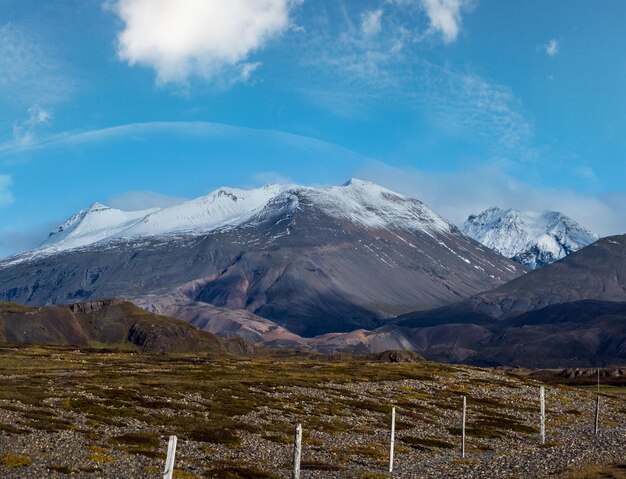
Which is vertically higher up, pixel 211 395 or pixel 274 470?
pixel 211 395

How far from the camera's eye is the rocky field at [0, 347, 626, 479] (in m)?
52.3

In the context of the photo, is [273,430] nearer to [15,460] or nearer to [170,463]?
[15,460]

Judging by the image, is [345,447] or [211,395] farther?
[211,395]

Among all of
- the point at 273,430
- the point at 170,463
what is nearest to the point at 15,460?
the point at 170,463

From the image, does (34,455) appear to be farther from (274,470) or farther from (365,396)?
(365,396)

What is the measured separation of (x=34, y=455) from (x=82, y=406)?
2351 centimetres

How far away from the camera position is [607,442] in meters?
74.8

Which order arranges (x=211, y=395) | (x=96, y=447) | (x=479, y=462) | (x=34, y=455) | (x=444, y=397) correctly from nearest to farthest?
(x=34, y=455) < (x=96, y=447) < (x=479, y=462) < (x=211, y=395) < (x=444, y=397)

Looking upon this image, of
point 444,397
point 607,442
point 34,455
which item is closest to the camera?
point 34,455

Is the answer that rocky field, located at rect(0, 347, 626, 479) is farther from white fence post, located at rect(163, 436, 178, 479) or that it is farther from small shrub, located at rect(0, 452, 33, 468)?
white fence post, located at rect(163, 436, 178, 479)

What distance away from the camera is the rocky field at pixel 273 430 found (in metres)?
52.3

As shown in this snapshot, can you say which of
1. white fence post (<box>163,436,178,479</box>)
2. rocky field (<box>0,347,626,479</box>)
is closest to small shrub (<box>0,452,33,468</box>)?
rocky field (<box>0,347,626,479</box>)

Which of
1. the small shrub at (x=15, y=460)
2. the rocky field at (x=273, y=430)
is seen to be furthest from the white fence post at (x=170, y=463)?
the small shrub at (x=15, y=460)

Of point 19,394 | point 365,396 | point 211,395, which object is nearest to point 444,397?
point 365,396
